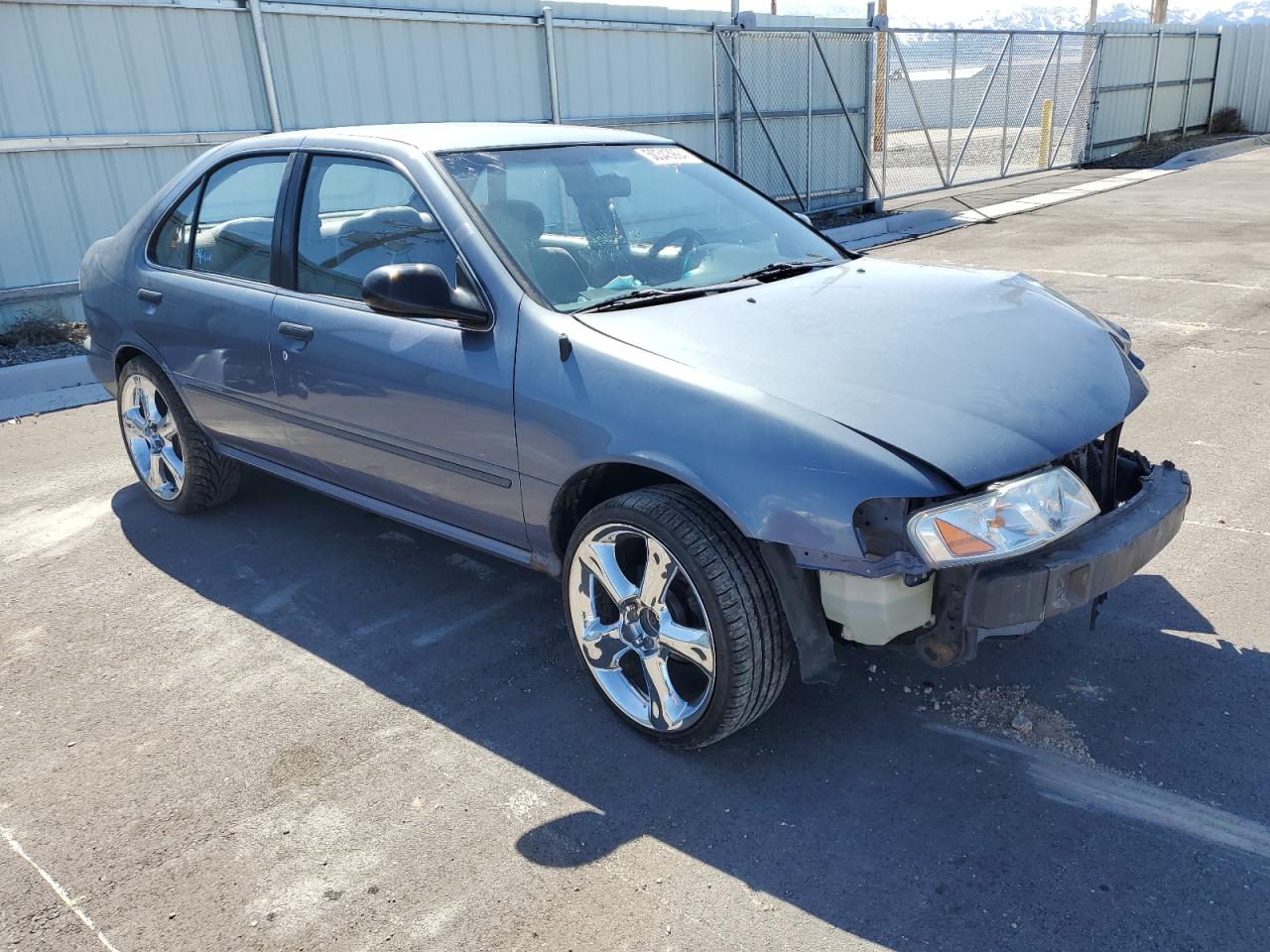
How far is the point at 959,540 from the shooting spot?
101 inches

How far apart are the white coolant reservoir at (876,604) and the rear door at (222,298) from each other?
2486 mm

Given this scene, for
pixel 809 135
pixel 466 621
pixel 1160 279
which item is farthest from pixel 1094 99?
pixel 466 621

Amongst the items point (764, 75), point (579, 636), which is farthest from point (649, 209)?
point (764, 75)

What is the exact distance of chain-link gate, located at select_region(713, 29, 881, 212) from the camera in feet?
45.5

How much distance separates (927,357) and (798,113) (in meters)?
12.7

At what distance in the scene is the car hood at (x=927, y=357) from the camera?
266 cm

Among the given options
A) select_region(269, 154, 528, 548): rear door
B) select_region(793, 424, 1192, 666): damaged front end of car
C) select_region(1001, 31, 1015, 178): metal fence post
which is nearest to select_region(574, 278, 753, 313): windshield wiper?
select_region(269, 154, 528, 548): rear door

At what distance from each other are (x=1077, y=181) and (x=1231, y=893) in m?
18.3

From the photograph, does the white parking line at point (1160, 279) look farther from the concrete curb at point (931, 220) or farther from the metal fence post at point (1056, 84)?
the metal fence post at point (1056, 84)

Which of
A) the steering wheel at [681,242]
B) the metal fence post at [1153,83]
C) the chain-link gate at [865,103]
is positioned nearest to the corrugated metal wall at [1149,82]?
the metal fence post at [1153,83]

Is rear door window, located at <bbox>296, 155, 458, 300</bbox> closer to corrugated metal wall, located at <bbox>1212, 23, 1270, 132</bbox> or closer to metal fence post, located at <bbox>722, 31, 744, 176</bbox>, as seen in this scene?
metal fence post, located at <bbox>722, 31, 744, 176</bbox>

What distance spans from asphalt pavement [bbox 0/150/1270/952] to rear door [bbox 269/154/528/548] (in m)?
0.58

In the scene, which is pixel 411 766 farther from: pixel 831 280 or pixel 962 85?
pixel 962 85

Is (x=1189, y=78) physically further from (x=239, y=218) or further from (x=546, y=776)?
(x=546, y=776)
